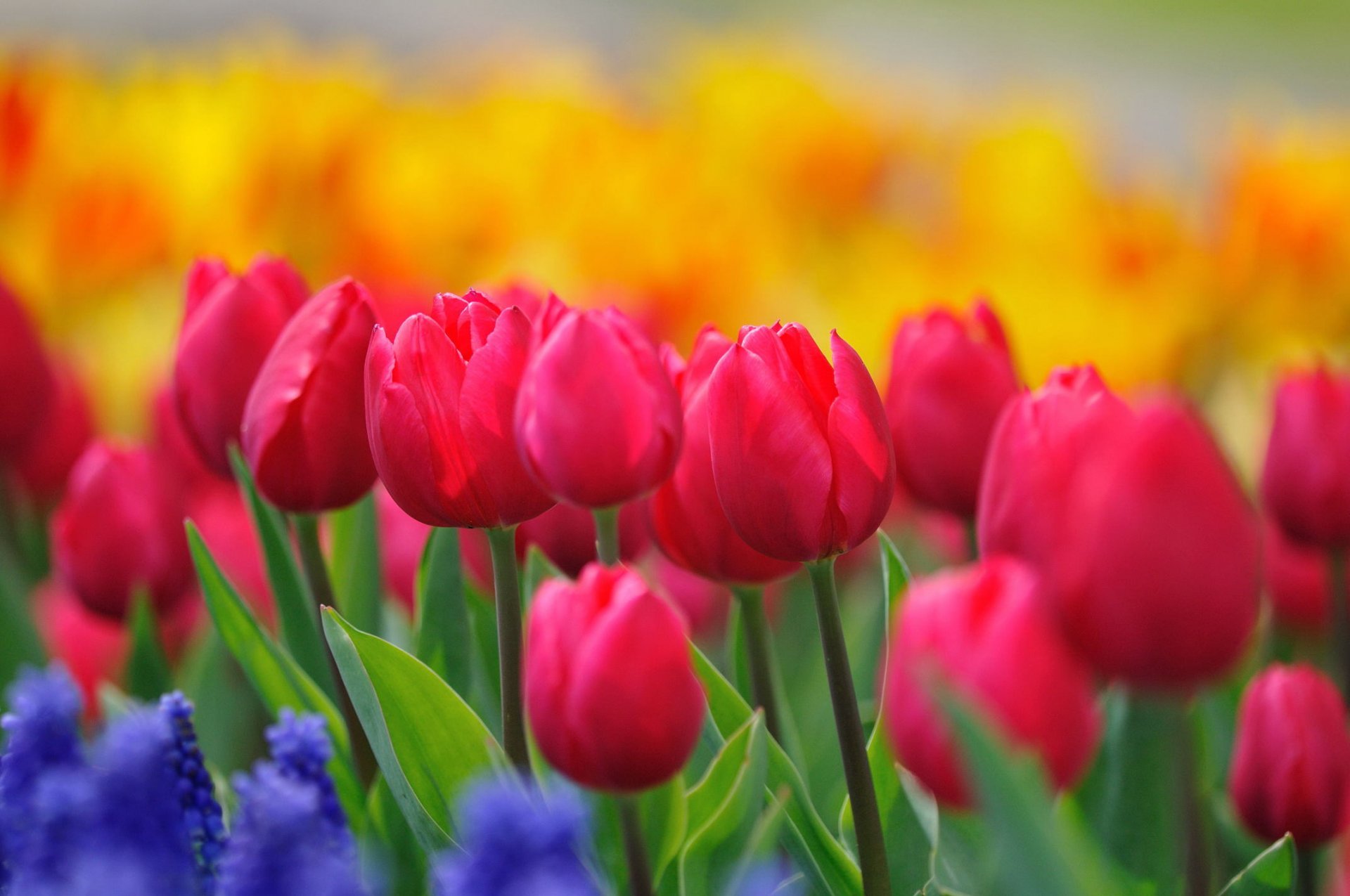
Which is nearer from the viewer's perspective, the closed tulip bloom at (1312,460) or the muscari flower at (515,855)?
the muscari flower at (515,855)

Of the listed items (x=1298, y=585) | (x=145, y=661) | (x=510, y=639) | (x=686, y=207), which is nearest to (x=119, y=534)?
(x=145, y=661)

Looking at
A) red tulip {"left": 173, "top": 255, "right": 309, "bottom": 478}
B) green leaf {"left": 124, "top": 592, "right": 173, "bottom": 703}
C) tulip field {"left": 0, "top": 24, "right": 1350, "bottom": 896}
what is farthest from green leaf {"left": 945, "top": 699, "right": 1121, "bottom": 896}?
green leaf {"left": 124, "top": 592, "right": 173, "bottom": 703}

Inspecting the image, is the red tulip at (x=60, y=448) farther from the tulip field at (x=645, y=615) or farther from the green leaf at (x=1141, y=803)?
the green leaf at (x=1141, y=803)

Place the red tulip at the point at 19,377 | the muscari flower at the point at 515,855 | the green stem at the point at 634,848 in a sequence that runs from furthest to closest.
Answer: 1. the red tulip at the point at 19,377
2. the green stem at the point at 634,848
3. the muscari flower at the point at 515,855

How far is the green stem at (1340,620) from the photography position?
0.64 m

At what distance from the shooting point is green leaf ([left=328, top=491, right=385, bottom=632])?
0.61 meters

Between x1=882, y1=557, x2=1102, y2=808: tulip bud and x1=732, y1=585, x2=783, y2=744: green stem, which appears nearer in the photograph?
x1=882, y1=557, x2=1102, y2=808: tulip bud

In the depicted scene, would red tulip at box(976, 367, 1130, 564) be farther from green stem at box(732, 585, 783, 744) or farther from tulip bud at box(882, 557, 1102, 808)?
green stem at box(732, 585, 783, 744)

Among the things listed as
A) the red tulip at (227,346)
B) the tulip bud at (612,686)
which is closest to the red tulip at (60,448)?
the red tulip at (227,346)

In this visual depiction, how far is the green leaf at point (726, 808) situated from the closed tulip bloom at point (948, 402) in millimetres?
148

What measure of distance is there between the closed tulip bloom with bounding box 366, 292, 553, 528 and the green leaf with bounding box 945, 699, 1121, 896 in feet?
0.58

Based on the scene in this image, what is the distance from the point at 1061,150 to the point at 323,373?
1425mm

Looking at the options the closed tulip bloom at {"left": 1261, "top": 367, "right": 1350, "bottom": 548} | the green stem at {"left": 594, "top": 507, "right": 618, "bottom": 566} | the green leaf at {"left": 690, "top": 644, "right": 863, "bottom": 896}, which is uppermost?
the green stem at {"left": 594, "top": 507, "right": 618, "bottom": 566}

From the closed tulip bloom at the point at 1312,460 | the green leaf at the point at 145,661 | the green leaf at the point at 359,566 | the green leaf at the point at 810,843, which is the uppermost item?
the closed tulip bloom at the point at 1312,460
